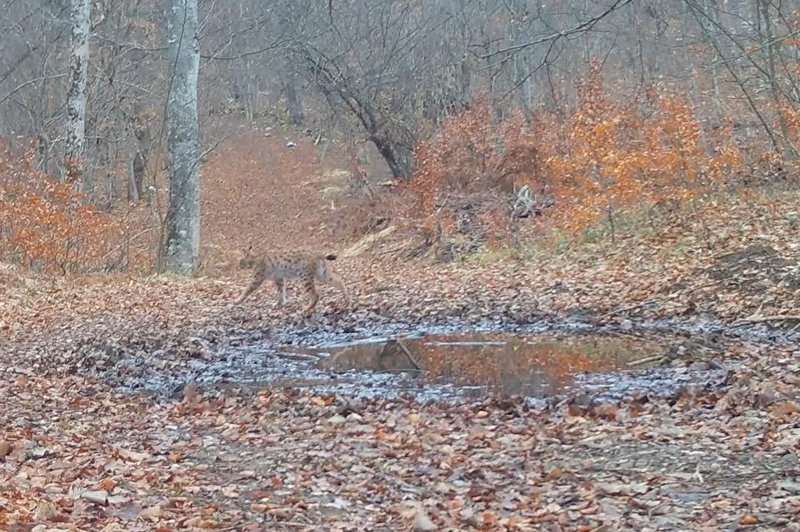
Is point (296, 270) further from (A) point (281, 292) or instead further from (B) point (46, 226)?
(B) point (46, 226)

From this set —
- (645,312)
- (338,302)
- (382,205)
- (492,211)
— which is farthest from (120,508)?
(382,205)

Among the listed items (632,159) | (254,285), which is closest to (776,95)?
(632,159)

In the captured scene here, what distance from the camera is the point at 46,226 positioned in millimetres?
21641

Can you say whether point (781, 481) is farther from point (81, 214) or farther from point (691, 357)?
point (81, 214)

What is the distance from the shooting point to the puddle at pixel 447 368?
33.4 feet

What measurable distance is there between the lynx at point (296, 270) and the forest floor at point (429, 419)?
0.37m

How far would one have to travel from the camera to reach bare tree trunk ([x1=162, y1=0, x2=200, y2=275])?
2267 cm

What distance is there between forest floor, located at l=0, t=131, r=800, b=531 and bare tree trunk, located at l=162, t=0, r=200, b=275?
400 cm

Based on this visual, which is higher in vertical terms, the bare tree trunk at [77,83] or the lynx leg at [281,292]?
the bare tree trunk at [77,83]

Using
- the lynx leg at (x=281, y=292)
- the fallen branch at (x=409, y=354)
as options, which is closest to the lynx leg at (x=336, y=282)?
the lynx leg at (x=281, y=292)

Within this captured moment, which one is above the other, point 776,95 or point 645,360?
point 776,95

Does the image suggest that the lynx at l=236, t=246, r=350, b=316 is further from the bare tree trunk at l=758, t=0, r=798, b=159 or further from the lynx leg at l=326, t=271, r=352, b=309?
the bare tree trunk at l=758, t=0, r=798, b=159

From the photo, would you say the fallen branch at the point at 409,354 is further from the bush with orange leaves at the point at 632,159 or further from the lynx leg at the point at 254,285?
the bush with orange leaves at the point at 632,159

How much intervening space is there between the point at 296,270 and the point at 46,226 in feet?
25.1
